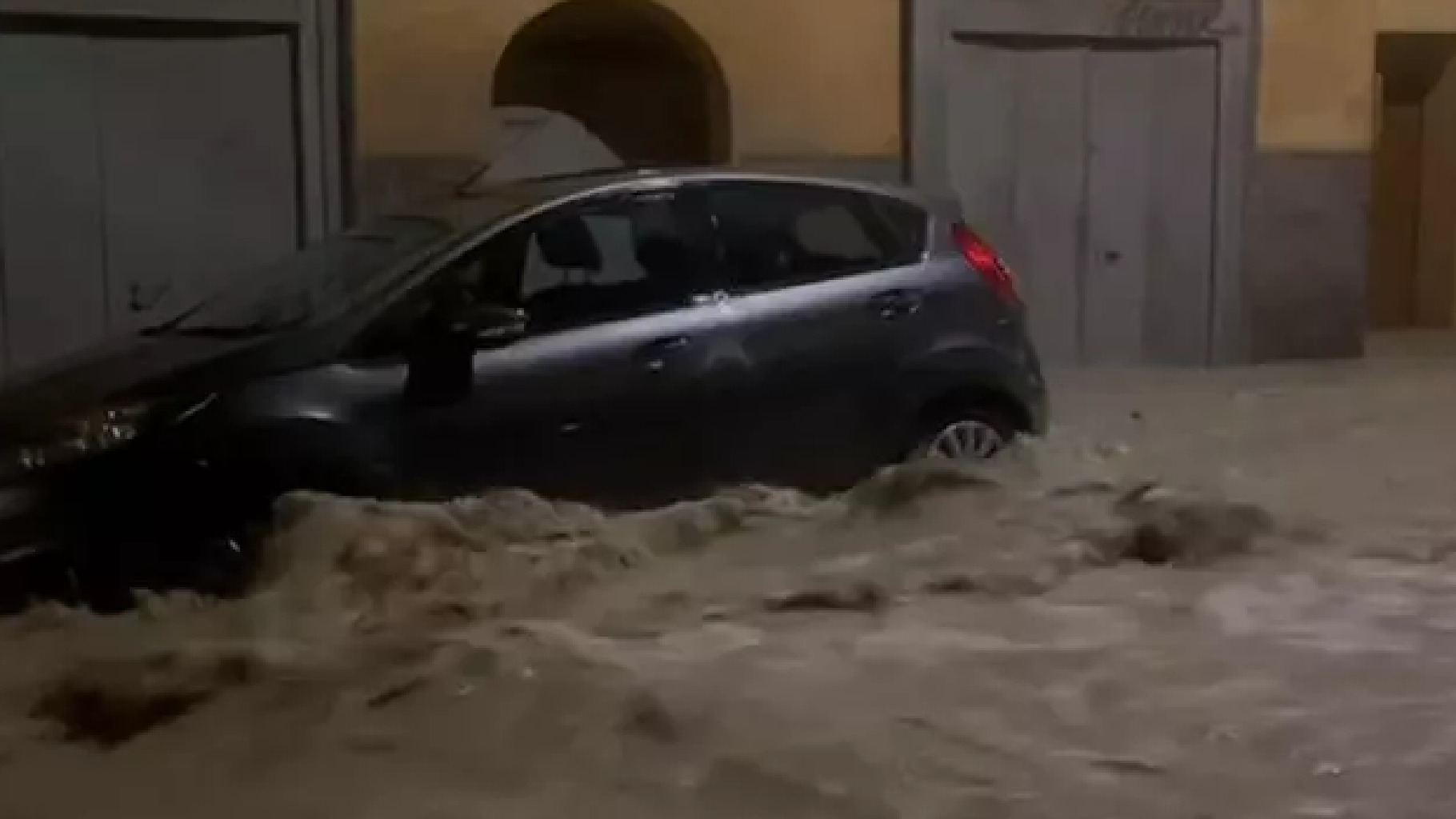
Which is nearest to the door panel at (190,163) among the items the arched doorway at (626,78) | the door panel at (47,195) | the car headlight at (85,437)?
the door panel at (47,195)

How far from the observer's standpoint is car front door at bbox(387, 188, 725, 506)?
6.89 m

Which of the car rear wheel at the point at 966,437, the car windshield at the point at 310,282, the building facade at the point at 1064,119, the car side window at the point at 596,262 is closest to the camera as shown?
the car windshield at the point at 310,282

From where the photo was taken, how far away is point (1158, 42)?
13.9m

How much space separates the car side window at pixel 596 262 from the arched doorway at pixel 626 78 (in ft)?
15.8

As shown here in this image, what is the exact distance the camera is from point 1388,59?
16.9 metres

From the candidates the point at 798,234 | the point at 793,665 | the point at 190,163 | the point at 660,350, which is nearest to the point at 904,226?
the point at 798,234

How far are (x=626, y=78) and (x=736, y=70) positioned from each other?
1.35m

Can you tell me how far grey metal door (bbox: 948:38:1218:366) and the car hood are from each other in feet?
24.0

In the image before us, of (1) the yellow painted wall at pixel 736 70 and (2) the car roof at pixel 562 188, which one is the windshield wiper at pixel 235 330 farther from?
(1) the yellow painted wall at pixel 736 70

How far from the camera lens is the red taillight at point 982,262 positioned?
8297 millimetres

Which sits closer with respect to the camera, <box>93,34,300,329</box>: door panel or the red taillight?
the red taillight

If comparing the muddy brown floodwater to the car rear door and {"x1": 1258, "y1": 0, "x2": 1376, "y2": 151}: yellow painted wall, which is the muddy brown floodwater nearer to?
the car rear door

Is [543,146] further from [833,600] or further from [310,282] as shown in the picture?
[833,600]

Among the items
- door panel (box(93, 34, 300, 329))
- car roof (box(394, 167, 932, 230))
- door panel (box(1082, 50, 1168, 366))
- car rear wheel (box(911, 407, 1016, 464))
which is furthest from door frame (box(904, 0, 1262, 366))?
car roof (box(394, 167, 932, 230))
